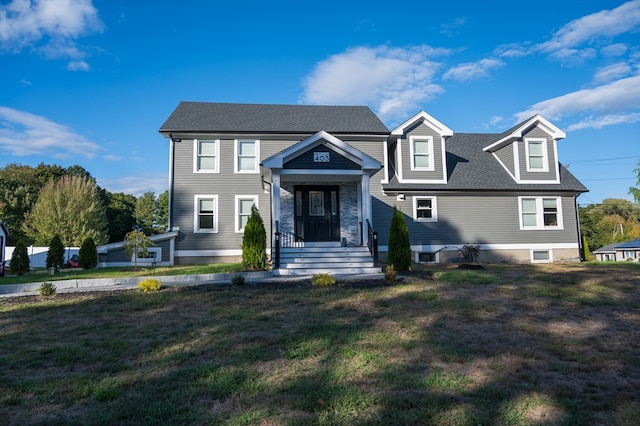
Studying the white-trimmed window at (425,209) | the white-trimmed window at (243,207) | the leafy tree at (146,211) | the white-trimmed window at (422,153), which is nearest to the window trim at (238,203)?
the white-trimmed window at (243,207)

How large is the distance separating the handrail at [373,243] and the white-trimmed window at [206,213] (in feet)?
24.7

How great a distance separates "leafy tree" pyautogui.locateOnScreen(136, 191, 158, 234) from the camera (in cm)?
5575

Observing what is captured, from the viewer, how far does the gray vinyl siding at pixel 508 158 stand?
19.8 m

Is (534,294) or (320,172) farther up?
(320,172)

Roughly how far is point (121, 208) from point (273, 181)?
4311cm

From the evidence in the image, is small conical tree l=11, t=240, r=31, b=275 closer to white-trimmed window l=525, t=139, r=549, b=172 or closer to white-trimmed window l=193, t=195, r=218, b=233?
white-trimmed window l=193, t=195, r=218, b=233

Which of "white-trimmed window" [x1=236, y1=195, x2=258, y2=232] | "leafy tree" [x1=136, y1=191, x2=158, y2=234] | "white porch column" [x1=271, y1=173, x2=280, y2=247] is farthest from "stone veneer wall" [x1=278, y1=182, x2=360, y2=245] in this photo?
"leafy tree" [x1=136, y1=191, x2=158, y2=234]

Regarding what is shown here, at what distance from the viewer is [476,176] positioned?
19625mm

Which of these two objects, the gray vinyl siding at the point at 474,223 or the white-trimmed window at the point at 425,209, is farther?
the white-trimmed window at the point at 425,209

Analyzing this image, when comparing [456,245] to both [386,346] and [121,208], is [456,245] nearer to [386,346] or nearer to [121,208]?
[386,346]

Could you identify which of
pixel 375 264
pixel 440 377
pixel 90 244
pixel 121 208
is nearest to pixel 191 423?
pixel 440 377

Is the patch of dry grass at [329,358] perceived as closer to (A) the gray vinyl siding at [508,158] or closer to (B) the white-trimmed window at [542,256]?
(B) the white-trimmed window at [542,256]

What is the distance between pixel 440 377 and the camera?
4254 mm

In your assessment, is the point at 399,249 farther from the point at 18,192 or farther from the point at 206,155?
the point at 18,192
